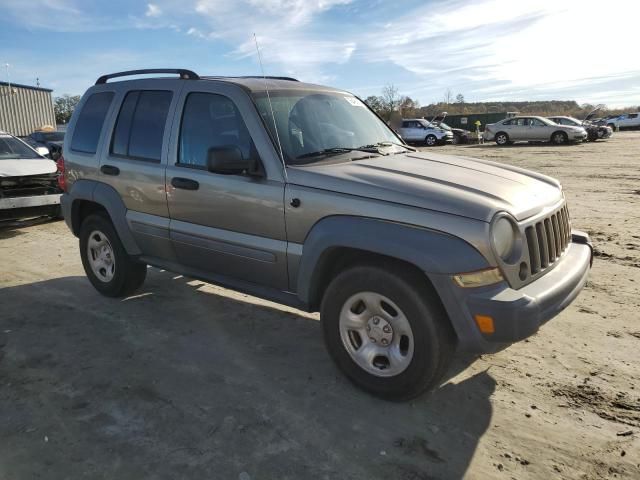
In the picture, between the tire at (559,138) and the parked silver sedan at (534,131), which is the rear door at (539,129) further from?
the tire at (559,138)

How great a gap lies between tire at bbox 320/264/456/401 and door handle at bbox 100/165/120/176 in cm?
254

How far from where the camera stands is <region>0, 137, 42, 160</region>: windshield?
942cm

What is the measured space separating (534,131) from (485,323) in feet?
92.5

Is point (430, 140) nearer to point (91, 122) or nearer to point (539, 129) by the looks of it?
point (539, 129)

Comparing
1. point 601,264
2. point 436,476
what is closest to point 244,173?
point 436,476

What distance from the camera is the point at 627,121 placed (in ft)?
154

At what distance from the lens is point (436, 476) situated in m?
2.66

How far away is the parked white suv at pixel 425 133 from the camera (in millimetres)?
32750

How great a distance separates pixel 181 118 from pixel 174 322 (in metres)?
1.81

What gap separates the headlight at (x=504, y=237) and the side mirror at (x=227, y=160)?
171 cm

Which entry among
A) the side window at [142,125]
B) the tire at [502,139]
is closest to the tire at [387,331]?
the side window at [142,125]

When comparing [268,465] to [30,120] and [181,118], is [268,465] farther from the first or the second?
[30,120]

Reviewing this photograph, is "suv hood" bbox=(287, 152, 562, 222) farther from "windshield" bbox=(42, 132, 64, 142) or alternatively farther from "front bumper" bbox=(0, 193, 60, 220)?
"windshield" bbox=(42, 132, 64, 142)

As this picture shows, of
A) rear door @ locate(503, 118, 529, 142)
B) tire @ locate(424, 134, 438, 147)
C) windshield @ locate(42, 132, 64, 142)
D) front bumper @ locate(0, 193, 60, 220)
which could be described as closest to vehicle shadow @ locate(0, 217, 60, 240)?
front bumper @ locate(0, 193, 60, 220)
